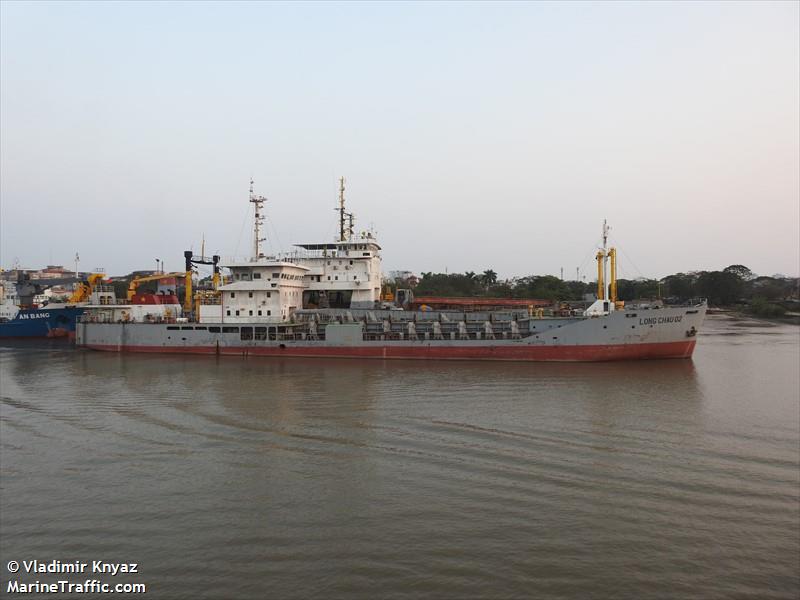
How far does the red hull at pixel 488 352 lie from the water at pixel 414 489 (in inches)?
214

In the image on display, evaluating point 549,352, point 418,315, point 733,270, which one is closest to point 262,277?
point 418,315

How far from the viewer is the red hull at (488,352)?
24016 mm

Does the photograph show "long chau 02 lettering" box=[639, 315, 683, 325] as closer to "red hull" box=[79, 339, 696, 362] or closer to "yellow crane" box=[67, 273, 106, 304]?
Result: "red hull" box=[79, 339, 696, 362]

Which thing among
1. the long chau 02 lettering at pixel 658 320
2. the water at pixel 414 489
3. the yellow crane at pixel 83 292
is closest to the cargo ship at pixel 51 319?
the yellow crane at pixel 83 292

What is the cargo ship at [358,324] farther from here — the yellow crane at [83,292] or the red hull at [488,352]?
the yellow crane at [83,292]

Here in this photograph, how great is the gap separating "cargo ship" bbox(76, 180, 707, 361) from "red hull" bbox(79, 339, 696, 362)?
51 millimetres

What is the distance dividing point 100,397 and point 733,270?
107 meters

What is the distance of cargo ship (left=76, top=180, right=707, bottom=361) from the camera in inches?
951

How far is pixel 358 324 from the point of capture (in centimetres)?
2620

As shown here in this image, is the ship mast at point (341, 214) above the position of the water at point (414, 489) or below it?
above

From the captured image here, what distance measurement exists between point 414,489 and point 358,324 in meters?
16.9

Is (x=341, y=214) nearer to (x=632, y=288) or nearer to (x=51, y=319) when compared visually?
(x=51, y=319)

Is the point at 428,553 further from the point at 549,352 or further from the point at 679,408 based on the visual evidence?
the point at 549,352

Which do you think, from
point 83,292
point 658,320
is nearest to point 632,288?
point 658,320
